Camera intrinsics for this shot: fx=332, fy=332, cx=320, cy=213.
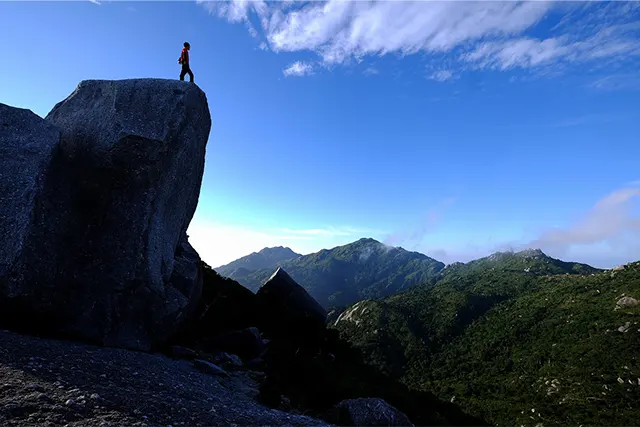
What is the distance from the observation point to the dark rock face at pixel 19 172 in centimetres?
1220

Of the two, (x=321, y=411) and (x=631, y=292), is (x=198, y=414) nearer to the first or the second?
(x=321, y=411)

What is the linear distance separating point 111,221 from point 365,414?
14.0 metres

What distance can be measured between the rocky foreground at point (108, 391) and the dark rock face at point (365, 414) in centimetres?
139

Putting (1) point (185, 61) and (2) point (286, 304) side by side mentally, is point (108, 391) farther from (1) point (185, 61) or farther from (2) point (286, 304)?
(2) point (286, 304)

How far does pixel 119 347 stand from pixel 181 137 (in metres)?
10.8

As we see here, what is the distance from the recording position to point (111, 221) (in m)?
15.5

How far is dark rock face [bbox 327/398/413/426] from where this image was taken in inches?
504

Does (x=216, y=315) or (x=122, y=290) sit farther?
(x=216, y=315)

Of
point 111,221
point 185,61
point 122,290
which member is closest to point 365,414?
point 122,290

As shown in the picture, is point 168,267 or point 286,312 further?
point 286,312

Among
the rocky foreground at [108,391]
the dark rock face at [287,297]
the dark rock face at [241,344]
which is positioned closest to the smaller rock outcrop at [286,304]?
the dark rock face at [287,297]

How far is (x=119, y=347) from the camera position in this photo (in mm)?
14297

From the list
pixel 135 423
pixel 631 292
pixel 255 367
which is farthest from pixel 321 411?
pixel 631 292

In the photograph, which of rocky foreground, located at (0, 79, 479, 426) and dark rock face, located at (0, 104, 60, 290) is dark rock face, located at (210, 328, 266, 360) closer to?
rocky foreground, located at (0, 79, 479, 426)
